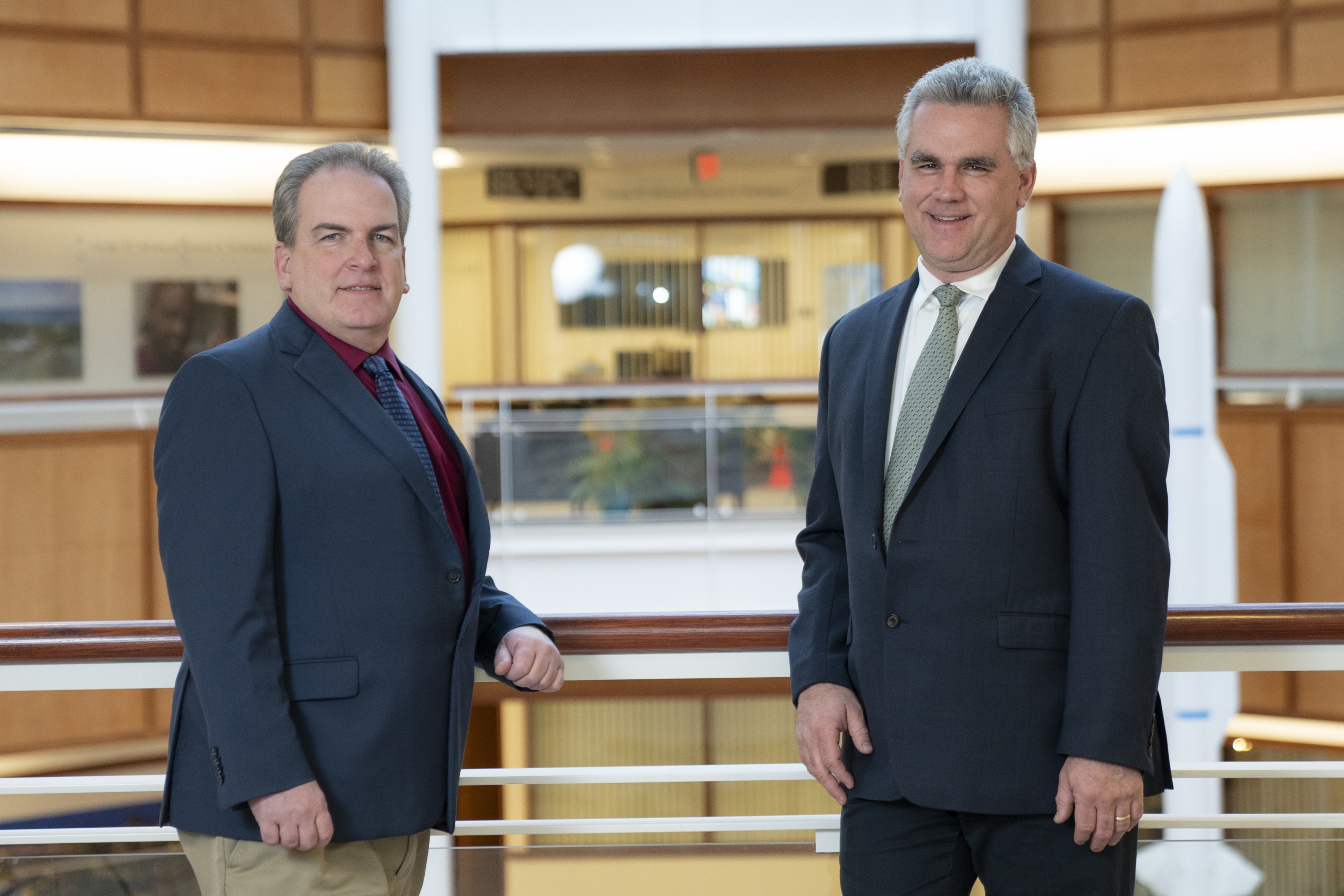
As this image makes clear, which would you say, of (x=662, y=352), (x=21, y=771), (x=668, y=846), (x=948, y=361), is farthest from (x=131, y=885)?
(x=662, y=352)

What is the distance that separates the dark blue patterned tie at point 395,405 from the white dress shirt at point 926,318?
632mm

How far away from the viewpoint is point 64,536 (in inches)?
358

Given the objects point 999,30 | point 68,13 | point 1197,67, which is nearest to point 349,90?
point 68,13

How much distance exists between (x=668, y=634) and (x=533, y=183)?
11.1m

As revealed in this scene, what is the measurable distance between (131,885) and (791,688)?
1212mm

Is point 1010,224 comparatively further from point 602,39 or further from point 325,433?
point 602,39

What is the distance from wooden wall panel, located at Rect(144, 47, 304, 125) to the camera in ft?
28.2

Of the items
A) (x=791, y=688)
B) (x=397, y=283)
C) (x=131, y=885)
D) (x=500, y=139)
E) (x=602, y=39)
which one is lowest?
(x=131, y=885)

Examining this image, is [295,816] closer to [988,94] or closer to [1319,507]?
[988,94]

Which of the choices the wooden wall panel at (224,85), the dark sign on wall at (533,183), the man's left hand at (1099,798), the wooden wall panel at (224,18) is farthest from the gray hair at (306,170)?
the dark sign on wall at (533,183)

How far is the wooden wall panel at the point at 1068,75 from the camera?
352 inches

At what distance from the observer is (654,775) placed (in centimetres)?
208

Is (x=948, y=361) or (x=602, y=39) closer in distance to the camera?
(x=948, y=361)

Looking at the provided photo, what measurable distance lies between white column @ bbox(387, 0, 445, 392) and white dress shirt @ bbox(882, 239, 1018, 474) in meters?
7.19
